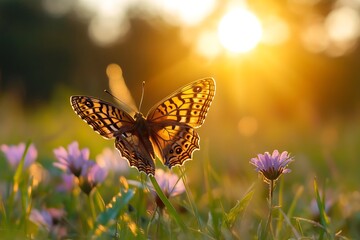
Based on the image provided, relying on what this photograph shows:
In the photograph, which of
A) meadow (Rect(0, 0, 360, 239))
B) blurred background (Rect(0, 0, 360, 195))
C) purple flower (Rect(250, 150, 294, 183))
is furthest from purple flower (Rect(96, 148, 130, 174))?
blurred background (Rect(0, 0, 360, 195))

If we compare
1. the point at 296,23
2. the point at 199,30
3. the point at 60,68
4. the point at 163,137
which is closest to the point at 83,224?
the point at 163,137

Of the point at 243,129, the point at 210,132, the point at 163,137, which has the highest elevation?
the point at 210,132

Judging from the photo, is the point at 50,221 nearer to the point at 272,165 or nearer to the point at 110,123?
the point at 110,123

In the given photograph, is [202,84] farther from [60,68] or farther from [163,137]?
[60,68]

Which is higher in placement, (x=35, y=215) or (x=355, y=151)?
(x=355, y=151)

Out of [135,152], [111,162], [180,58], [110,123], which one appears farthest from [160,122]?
[180,58]

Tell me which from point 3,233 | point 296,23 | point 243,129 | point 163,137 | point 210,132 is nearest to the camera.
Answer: point 3,233
